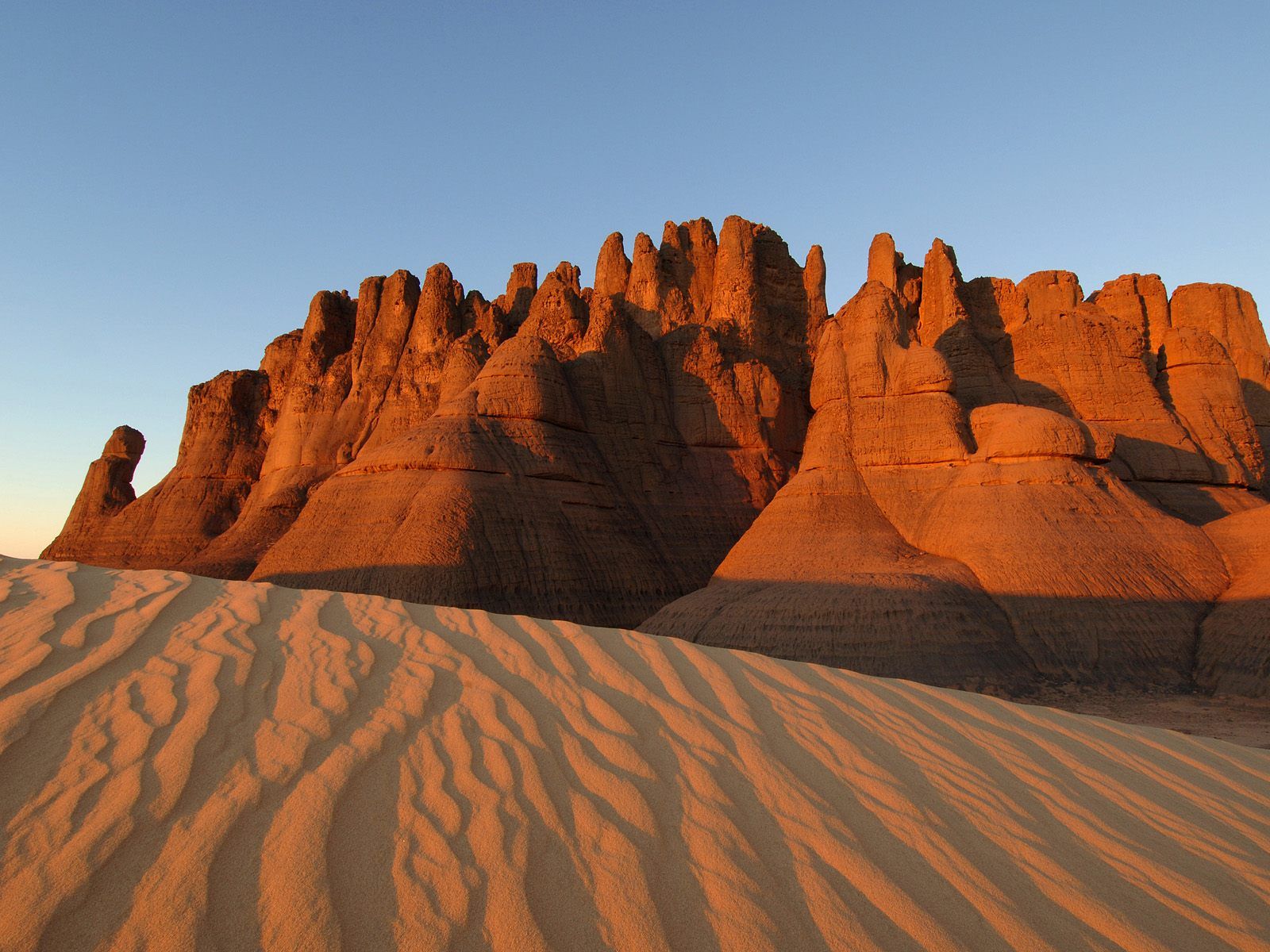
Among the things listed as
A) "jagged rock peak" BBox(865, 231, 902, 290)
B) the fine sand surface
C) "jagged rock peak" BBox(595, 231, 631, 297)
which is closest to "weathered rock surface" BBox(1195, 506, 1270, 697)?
the fine sand surface

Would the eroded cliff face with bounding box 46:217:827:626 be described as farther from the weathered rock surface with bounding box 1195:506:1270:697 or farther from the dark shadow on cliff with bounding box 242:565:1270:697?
the weathered rock surface with bounding box 1195:506:1270:697

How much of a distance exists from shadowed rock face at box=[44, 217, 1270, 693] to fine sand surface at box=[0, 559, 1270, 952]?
32.8 feet

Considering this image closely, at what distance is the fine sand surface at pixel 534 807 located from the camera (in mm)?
1959

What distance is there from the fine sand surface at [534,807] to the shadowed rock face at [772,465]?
9997 mm

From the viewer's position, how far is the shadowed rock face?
14.0 metres

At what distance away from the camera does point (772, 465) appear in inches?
940

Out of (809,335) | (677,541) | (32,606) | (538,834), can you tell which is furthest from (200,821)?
(809,335)

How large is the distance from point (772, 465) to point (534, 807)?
→ 21931mm

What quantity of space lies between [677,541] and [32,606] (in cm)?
1904

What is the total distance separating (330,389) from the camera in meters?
31.5

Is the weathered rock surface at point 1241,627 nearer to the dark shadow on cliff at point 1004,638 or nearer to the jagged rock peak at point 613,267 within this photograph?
the dark shadow on cliff at point 1004,638

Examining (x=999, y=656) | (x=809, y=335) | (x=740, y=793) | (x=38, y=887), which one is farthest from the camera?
(x=809, y=335)

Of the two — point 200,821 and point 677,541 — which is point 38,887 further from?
point 677,541

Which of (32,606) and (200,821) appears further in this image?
(32,606)
